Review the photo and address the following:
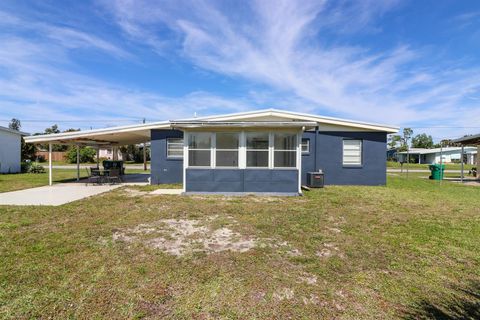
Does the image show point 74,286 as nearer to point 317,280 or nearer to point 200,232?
point 200,232

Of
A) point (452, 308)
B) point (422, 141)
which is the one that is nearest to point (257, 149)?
point (452, 308)

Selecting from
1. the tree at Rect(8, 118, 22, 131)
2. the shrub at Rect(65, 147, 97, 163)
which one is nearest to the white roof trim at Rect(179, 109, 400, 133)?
the shrub at Rect(65, 147, 97, 163)

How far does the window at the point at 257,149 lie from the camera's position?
9984mm

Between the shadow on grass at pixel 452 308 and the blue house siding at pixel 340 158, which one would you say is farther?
the blue house siding at pixel 340 158

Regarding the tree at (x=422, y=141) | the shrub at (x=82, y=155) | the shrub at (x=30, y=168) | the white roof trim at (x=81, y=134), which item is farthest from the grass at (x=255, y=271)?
the tree at (x=422, y=141)

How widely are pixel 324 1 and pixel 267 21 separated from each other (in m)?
2.28

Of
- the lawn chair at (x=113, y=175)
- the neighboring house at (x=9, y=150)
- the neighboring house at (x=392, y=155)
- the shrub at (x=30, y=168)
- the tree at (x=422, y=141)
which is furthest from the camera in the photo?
the tree at (x=422, y=141)

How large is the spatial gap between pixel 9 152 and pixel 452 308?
89.4ft

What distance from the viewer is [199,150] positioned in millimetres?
10219

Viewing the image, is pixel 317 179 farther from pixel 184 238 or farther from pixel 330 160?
pixel 184 238

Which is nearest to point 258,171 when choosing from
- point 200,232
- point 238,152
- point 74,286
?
point 238,152

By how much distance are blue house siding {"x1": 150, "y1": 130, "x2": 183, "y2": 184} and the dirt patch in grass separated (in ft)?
24.1

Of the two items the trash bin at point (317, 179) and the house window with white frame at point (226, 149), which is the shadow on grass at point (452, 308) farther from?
the trash bin at point (317, 179)

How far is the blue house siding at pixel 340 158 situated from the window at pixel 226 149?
4.34 m
